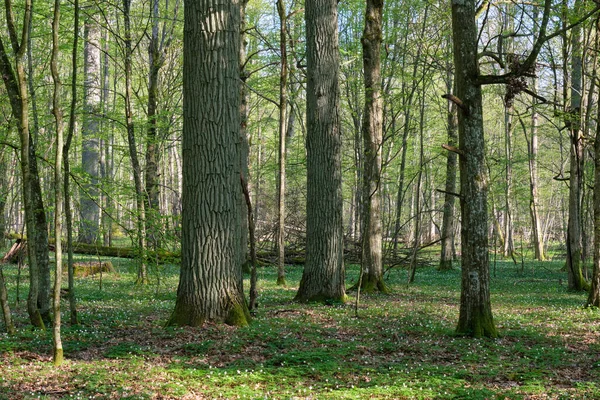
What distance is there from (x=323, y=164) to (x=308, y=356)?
17.6 ft

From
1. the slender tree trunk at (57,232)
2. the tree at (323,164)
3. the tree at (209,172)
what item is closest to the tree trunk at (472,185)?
the tree at (209,172)

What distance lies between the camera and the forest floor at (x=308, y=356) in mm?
5098

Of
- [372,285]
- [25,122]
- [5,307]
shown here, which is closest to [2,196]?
[5,307]

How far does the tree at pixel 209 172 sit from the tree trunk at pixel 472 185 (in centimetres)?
335

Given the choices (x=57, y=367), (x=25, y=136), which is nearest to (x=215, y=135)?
(x=25, y=136)

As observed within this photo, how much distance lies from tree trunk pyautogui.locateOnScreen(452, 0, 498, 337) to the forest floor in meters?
0.48

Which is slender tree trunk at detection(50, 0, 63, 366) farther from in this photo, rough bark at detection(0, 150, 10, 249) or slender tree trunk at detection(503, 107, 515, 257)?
slender tree trunk at detection(503, 107, 515, 257)

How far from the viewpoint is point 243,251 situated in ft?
57.3

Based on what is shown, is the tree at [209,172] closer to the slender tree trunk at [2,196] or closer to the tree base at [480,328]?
the tree base at [480,328]

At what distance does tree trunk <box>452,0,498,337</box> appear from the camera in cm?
776

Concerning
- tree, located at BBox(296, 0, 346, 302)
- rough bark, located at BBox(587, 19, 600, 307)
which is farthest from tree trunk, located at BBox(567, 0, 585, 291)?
tree, located at BBox(296, 0, 346, 302)

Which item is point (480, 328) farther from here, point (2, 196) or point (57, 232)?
point (2, 196)

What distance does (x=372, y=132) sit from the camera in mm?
13266

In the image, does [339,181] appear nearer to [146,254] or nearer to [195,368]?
[146,254]
